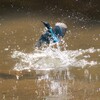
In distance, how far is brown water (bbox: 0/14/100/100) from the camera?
2881 mm

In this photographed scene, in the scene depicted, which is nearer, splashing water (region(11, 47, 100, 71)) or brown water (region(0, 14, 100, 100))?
brown water (region(0, 14, 100, 100))

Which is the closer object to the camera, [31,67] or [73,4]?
[31,67]

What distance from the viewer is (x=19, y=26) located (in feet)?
17.0

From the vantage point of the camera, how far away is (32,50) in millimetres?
4133

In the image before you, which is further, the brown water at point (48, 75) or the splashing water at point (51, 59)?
the splashing water at point (51, 59)

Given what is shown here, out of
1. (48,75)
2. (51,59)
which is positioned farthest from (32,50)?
(48,75)

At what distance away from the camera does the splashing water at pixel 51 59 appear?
3.57 metres

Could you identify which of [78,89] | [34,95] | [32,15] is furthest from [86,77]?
[32,15]

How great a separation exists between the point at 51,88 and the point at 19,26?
2288 millimetres

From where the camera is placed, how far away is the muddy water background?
2.91m

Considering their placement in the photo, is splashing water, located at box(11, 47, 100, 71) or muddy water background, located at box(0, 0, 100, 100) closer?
muddy water background, located at box(0, 0, 100, 100)

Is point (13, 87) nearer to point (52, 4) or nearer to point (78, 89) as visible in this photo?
point (78, 89)

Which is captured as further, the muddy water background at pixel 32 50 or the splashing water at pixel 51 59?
the splashing water at pixel 51 59

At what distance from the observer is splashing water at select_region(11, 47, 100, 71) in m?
3.57
